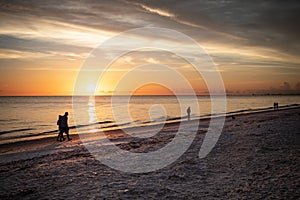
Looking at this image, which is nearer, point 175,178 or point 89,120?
point 175,178

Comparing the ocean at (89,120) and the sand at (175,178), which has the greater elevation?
the sand at (175,178)

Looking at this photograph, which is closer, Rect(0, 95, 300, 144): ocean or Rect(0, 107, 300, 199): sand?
Rect(0, 107, 300, 199): sand

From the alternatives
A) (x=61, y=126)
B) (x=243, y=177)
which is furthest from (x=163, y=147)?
(x=61, y=126)

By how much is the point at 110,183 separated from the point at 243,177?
465 cm

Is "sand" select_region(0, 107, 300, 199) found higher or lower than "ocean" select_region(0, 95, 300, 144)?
higher

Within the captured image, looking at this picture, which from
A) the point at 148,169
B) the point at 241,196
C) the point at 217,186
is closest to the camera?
the point at 241,196

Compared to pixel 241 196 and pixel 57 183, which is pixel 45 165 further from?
pixel 241 196

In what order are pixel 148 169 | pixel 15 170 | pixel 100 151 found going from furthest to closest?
pixel 100 151 < pixel 15 170 < pixel 148 169

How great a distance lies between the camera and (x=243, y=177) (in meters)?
8.48

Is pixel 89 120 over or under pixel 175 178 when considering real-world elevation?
under

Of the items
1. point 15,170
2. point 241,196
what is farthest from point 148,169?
point 15,170

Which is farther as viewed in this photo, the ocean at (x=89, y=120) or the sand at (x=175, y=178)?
the ocean at (x=89, y=120)

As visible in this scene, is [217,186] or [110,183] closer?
[217,186]

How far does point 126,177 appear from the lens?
30.1 ft
